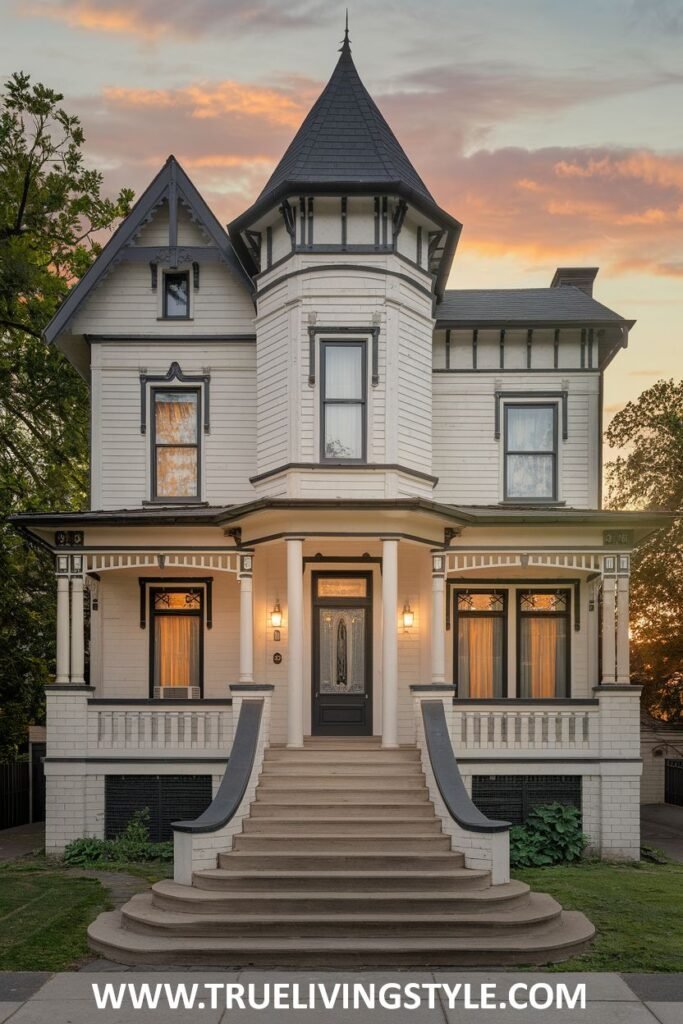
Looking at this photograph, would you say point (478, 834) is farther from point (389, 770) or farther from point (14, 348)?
point (14, 348)

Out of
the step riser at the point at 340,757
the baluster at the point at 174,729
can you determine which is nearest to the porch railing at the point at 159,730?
the baluster at the point at 174,729

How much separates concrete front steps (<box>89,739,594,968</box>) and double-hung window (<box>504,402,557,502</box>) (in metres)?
7.07

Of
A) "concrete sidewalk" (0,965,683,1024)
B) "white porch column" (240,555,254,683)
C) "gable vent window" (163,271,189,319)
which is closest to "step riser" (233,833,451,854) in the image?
"concrete sidewalk" (0,965,683,1024)

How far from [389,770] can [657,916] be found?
4.29 m

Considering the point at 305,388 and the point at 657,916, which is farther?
the point at 305,388

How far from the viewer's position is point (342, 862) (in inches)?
500

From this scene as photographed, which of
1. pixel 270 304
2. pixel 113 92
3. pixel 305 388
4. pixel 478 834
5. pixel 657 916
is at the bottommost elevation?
pixel 657 916

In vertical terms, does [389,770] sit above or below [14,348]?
Answer: below

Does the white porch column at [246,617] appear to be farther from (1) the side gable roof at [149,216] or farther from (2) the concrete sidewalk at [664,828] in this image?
(2) the concrete sidewalk at [664,828]

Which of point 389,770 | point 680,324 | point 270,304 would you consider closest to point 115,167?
point 270,304

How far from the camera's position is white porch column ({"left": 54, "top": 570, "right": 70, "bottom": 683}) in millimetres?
17609

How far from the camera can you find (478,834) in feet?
41.5

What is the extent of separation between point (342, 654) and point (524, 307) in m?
7.04

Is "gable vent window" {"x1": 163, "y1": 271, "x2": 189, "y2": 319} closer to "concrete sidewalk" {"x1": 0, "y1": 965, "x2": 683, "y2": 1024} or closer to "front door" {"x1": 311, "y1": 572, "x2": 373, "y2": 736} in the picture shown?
"front door" {"x1": 311, "y1": 572, "x2": 373, "y2": 736}
